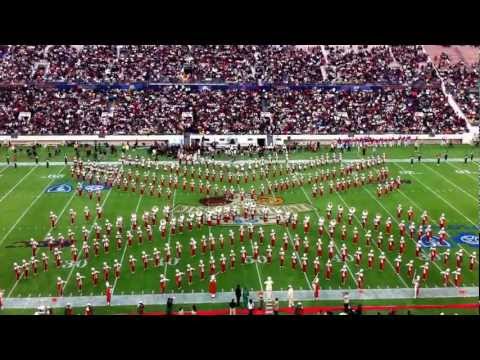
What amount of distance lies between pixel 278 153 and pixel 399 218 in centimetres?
927

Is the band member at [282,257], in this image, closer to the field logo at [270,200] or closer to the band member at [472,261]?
the band member at [472,261]

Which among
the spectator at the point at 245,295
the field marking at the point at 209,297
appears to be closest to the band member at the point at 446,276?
the field marking at the point at 209,297

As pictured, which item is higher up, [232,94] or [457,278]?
[232,94]

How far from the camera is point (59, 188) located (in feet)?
63.2

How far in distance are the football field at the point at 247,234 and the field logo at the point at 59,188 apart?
3cm

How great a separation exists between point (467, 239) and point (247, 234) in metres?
5.29

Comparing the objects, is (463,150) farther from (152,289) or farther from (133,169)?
(152,289)

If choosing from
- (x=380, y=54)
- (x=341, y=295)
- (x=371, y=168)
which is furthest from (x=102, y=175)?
(x=380, y=54)

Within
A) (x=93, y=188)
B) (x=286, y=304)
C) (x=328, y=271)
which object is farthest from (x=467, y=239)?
(x=93, y=188)

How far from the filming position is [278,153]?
24.7 metres

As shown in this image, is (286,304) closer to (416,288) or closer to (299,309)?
(299,309)

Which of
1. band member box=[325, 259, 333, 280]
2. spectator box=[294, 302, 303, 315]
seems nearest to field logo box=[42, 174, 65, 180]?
band member box=[325, 259, 333, 280]

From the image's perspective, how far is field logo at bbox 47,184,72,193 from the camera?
19.0 metres

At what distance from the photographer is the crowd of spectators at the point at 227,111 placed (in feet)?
90.4
